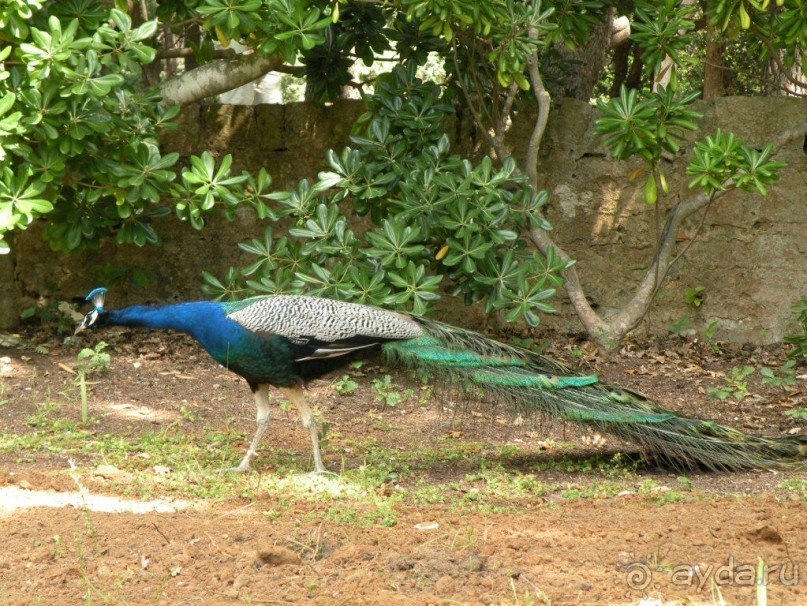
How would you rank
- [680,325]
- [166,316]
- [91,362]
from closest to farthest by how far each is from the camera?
[166,316] < [91,362] < [680,325]

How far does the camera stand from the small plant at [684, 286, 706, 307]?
8.18m

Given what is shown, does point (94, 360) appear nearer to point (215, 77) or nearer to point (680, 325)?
point (215, 77)

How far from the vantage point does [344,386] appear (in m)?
6.95

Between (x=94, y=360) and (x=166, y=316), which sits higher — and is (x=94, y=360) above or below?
below

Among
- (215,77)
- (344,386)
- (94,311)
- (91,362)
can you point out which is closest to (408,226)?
(344,386)

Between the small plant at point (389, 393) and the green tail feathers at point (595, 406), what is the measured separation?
111 centimetres

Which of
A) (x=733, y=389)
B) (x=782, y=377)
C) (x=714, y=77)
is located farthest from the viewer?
(x=714, y=77)

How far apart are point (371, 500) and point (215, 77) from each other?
3994 mm

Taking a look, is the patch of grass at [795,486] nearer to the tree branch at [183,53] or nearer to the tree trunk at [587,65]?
the tree trunk at [587,65]

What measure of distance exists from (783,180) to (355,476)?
4.91m

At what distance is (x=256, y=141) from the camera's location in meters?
8.27

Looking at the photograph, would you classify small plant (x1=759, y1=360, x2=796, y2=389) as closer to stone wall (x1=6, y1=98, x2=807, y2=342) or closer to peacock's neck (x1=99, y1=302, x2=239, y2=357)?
stone wall (x1=6, y1=98, x2=807, y2=342)

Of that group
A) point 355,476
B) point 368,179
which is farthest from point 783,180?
point 355,476

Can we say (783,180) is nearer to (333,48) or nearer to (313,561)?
(333,48)
